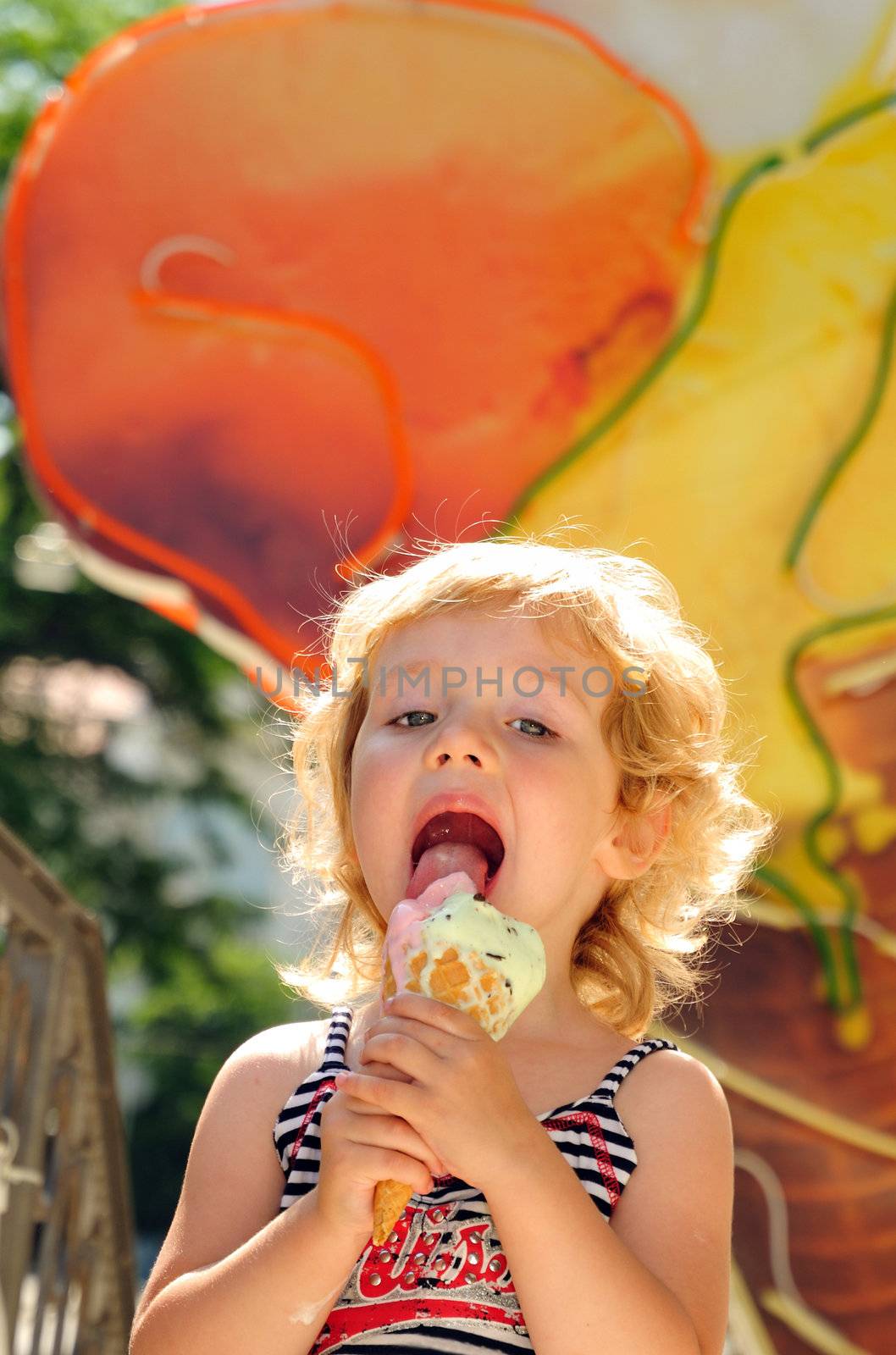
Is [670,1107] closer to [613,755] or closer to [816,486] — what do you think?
[613,755]

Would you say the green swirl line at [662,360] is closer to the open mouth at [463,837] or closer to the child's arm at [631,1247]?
the open mouth at [463,837]

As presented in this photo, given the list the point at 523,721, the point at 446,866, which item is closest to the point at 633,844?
the point at 523,721

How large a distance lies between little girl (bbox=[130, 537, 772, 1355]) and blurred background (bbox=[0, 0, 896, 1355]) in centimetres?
148

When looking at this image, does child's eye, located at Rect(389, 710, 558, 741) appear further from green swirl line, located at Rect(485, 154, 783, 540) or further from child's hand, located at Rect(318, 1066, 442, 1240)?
green swirl line, located at Rect(485, 154, 783, 540)

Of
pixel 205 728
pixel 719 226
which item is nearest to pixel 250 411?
pixel 719 226

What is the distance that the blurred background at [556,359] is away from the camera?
11.3 ft

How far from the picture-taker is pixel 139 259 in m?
3.73

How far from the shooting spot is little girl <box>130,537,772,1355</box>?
1285 millimetres

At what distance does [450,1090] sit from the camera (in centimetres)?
125

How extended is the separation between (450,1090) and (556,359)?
105 inches

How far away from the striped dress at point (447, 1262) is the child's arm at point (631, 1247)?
1.5 inches

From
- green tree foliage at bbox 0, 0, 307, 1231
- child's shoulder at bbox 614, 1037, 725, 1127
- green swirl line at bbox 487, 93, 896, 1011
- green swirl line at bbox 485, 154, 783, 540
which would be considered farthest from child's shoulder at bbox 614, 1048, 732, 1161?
green tree foliage at bbox 0, 0, 307, 1231

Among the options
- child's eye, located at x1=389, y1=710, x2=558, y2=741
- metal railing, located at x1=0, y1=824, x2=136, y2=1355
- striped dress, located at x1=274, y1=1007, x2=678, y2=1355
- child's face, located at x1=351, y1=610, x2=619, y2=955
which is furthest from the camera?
metal railing, located at x1=0, y1=824, x2=136, y2=1355

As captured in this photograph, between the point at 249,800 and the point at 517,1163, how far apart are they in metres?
8.57
